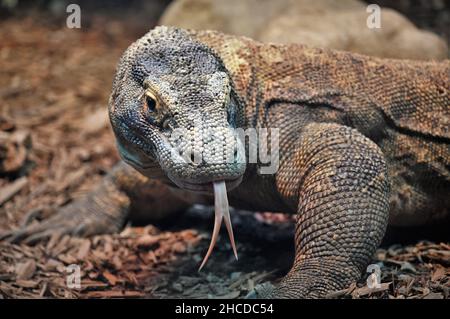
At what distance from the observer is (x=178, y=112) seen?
3574 mm

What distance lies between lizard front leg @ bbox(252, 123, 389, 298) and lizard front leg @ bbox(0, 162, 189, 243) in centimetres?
176

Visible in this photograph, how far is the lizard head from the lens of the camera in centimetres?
336

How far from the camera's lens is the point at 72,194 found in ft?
20.7

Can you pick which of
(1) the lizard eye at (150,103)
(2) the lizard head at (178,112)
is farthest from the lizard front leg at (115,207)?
(1) the lizard eye at (150,103)

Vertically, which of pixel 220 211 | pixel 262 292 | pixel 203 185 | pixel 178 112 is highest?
pixel 178 112

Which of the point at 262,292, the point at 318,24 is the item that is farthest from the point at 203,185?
the point at 318,24

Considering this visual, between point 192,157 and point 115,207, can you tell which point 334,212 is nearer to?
point 192,157

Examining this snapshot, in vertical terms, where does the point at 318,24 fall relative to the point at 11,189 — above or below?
above

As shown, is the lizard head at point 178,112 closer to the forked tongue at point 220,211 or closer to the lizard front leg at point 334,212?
the forked tongue at point 220,211

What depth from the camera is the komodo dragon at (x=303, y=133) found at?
11.9 ft

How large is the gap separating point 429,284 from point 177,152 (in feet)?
5.49

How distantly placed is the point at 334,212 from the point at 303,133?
68 cm

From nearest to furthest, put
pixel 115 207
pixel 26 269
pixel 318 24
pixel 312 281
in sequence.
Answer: pixel 312 281 → pixel 26 269 → pixel 115 207 → pixel 318 24

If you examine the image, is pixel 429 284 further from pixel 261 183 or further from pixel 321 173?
pixel 261 183
